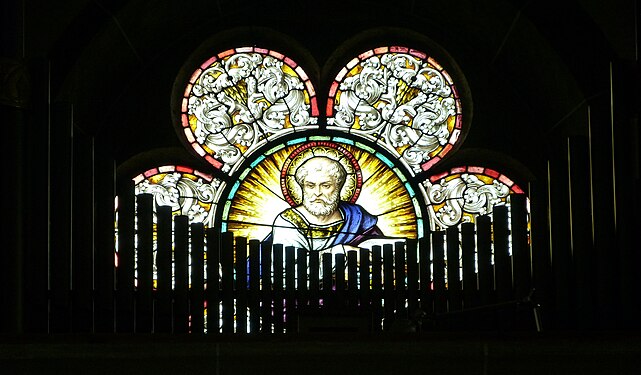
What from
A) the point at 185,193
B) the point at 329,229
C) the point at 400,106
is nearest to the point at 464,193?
the point at 400,106

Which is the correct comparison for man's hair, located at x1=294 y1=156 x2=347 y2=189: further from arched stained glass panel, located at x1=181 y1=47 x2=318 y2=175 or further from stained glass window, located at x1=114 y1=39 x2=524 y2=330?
arched stained glass panel, located at x1=181 y1=47 x2=318 y2=175

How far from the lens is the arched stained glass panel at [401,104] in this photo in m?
13.8

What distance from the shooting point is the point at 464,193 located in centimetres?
1367

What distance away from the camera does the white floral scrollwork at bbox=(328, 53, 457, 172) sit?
13.8 m

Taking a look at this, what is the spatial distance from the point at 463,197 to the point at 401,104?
3.58ft

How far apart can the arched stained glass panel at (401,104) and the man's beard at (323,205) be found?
28.2 inches

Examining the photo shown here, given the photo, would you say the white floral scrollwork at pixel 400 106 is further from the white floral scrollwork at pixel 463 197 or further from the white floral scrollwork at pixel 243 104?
the white floral scrollwork at pixel 243 104

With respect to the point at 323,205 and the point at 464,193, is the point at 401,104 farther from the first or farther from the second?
the point at 323,205

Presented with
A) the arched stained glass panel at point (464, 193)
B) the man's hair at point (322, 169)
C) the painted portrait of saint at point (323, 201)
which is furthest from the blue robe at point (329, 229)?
the arched stained glass panel at point (464, 193)
